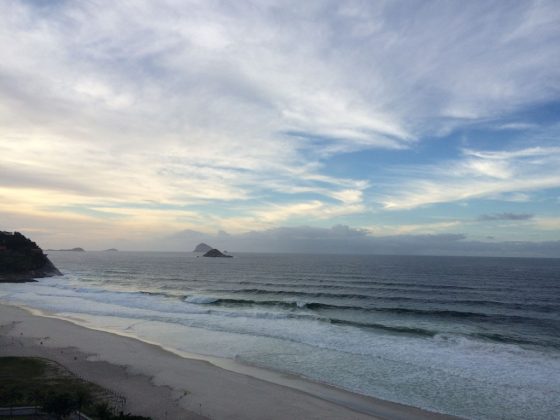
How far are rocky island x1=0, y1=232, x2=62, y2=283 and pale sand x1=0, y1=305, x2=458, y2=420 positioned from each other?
64.9 m

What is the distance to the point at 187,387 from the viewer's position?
73.1 feet

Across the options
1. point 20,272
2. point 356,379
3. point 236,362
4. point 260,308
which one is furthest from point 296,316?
point 20,272

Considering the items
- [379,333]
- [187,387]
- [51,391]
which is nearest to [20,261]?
[51,391]

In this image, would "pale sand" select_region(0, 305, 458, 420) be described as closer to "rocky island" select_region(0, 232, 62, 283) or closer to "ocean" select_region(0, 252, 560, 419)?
"ocean" select_region(0, 252, 560, 419)

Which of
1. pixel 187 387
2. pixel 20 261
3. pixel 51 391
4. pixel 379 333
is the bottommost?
pixel 187 387

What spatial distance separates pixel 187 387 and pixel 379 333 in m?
19.9

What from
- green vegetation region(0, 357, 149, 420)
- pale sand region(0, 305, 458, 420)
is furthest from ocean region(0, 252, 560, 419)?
green vegetation region(0, 357, 149, 420)

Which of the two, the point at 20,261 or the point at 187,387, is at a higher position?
the point at 20,261

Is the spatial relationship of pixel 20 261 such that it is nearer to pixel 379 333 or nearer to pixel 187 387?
pixel 187 387

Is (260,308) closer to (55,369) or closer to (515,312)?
(55,369)

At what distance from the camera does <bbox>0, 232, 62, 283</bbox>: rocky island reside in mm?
85500

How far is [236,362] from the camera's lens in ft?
91.2

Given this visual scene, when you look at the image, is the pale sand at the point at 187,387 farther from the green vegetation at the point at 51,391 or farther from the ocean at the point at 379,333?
the ocean at the point at 379,333

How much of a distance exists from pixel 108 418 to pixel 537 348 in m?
32.0
